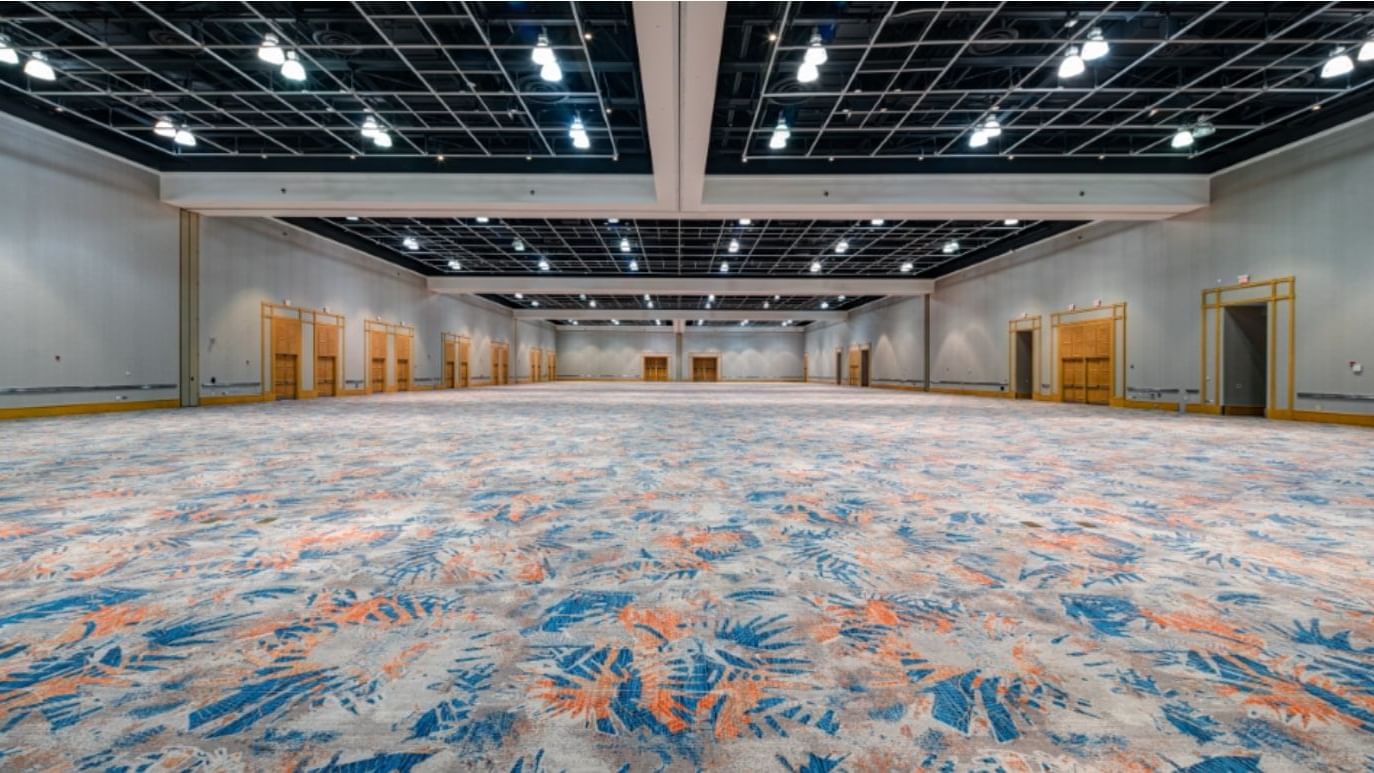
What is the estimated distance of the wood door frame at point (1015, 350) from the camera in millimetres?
22547

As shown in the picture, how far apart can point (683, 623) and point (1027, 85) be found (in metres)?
13.0

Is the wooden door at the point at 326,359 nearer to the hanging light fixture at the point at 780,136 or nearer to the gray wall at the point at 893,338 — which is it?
the hanging light fixture at the point at 780,136

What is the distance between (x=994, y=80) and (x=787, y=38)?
4.42 m

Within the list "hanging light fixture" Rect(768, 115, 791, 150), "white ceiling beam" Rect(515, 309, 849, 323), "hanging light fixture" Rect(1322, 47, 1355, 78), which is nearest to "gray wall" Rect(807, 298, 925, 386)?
"white ceiling beam" Rect(515, 309, 849, 323)

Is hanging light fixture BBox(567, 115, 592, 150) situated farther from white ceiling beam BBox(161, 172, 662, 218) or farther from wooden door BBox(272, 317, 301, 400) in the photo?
wooden door BBox(272, 317, 301, 400)

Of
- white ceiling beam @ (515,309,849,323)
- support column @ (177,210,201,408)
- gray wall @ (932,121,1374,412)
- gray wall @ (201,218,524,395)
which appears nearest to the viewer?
gray wall @ (932,121,1374,412)

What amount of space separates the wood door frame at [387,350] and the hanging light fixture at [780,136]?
19.3 metres

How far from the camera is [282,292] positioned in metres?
20.2

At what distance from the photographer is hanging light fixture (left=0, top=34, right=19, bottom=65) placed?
395 inches

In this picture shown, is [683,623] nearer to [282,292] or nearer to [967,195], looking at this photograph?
[967,195]

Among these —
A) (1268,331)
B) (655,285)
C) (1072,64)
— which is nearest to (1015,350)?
(1268,331)

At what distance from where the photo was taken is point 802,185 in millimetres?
16297

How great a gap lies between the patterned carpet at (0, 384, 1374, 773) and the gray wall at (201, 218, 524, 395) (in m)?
14.0

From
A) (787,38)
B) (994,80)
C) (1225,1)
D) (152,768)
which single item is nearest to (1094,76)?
(994,80)
